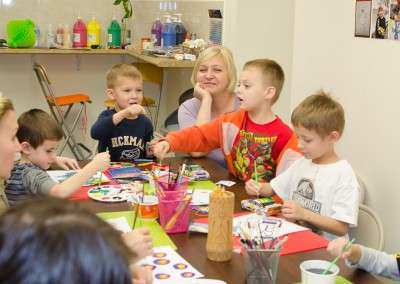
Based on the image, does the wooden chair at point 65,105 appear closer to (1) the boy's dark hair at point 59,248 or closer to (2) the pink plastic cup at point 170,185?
(2) the pink plastic cup at point 170,185

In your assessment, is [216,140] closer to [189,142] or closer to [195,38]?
[189,142]

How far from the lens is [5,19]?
531 centimetres

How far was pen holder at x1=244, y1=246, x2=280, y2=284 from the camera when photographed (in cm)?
136

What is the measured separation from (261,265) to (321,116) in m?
0.78

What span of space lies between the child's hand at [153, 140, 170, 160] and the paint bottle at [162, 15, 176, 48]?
255 centimetres

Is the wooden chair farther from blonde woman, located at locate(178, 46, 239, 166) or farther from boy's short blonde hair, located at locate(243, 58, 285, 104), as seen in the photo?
boy's short blonde hair, located at locate(243, 58, 285, 104)

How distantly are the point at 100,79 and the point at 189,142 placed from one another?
11.1 ft

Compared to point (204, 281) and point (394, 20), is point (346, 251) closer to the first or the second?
point (204, 281)

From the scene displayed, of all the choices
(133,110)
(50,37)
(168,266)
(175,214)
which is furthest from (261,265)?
(50,37)

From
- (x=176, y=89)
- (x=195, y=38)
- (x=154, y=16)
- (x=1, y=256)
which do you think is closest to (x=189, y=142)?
(x=1, y=256)

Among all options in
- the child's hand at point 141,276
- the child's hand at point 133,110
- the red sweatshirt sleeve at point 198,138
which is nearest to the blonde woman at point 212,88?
the red sweatshirt sleeve at point 198,138

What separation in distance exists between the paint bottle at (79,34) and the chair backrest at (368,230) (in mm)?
3912

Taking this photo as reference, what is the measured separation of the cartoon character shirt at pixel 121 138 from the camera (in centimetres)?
269

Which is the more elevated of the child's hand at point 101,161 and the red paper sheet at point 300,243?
the child's hand at point 101,161
